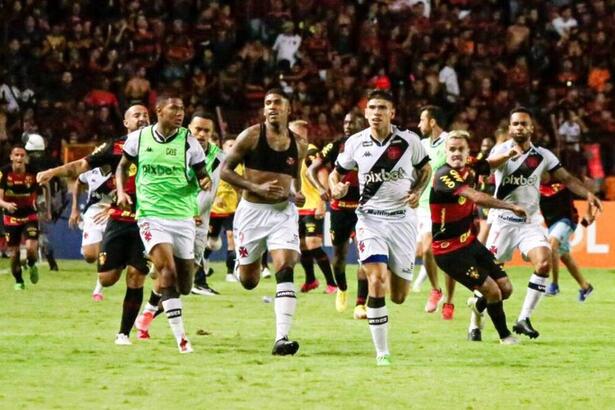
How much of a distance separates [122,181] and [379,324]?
296 centimetres

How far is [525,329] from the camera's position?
14.3 meters

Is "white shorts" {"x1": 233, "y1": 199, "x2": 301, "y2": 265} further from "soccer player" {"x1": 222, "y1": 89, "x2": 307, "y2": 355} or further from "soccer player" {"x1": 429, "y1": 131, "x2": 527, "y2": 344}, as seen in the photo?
"soccer player" {"x1": 429, "y1": 131, "x2": 527, "y2": 344}

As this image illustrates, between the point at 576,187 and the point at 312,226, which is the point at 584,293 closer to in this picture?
the point at 312,226

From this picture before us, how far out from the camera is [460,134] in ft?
45.9

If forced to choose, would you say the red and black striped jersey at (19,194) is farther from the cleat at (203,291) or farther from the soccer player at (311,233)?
the soccer player at (311,233)

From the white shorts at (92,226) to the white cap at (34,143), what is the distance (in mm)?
8409

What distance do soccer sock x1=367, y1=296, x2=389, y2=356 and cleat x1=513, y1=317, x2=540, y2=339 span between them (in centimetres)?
266

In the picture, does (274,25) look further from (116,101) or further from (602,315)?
(602,315)

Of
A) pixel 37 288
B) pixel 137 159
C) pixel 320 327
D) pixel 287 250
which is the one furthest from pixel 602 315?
pixel 37 288

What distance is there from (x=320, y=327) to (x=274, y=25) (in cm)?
1811

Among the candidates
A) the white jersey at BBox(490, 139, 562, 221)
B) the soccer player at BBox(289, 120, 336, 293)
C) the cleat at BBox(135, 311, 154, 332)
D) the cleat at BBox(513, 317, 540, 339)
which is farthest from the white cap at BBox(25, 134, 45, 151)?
the cleat at BBox(513, 317, 540, 339)

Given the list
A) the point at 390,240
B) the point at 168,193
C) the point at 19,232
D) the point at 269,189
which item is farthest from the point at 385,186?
the point at 19,232

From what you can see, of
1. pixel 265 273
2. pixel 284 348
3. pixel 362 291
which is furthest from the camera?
pixel 265 273

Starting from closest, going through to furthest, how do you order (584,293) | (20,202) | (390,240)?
(390,240) → (584,293) → (20,202)
